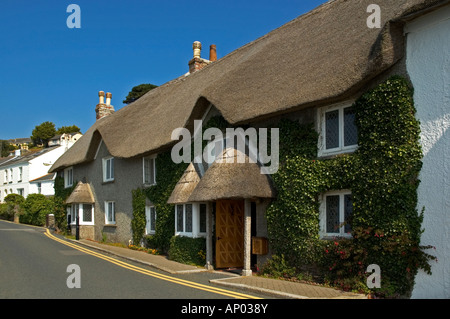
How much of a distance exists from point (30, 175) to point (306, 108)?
5031cm

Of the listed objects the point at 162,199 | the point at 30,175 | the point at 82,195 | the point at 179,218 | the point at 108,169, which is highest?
the point at 108,169

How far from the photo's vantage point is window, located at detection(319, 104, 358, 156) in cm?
1076

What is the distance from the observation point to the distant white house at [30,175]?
53.0 metres

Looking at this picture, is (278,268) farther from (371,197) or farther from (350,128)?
(350,128)

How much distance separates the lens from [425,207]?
891cm

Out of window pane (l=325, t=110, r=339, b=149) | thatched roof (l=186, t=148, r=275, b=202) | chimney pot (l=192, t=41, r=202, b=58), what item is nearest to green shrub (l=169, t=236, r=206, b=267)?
thatched roof (l=186, t=148, r=275, b=202)

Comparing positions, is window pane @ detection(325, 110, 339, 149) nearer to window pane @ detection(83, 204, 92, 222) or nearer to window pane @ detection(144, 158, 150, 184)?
window pane @ detection(144, 158, 150, 184)

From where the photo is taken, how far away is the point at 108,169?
2392 cm

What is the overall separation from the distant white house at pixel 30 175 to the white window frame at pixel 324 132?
46855 millimetres

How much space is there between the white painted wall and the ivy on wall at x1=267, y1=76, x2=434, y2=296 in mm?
185

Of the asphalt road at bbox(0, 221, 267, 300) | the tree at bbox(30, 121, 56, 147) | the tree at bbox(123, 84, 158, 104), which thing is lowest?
the asphalt road at bbox(0, 221, 267, 300)

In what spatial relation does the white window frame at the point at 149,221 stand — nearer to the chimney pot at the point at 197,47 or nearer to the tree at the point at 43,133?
the chimney pot at the point at 197,47

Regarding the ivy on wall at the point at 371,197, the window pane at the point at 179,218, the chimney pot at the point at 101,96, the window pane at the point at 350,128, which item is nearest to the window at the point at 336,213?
the ivy on wall at the point at 371,197

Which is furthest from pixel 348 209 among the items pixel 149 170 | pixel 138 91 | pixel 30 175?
pixel 138 91
